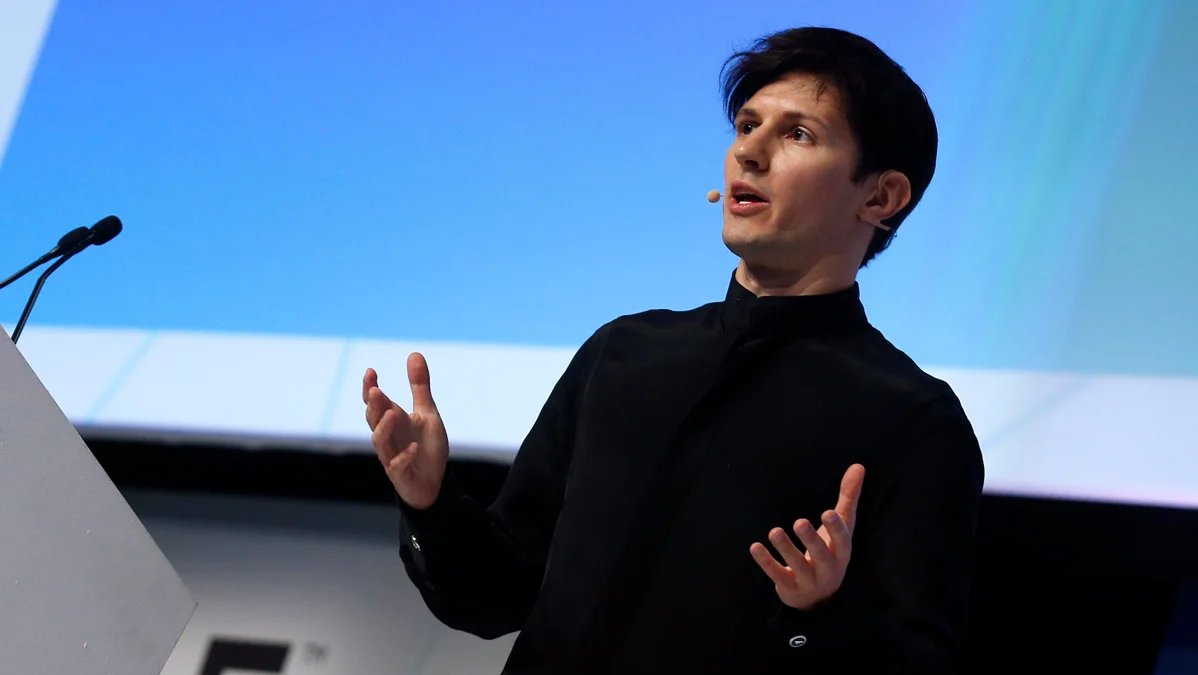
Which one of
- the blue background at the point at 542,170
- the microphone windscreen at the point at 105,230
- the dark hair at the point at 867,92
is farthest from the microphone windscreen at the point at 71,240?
the dark hair at the point at 867,92

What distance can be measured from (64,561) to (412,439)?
33 centimetres

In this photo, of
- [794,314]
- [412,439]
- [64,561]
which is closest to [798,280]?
[794,314]

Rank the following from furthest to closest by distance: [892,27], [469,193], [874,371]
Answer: [469,193] → [892,27] → [874,371]

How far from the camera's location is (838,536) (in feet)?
3.17

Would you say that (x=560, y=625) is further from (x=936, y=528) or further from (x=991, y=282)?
(x=991, y=282)

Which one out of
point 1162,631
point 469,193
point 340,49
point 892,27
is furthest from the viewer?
point 340,49

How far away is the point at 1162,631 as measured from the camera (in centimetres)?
166

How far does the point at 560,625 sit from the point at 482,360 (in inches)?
31.2

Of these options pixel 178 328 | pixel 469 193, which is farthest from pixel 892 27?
pixel 178 328

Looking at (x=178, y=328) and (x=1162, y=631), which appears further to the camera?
(x=178, y=328)

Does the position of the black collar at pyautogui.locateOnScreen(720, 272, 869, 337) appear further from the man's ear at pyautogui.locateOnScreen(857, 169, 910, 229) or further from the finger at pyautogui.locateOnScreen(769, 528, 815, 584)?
the finger at pyautogui.locateOnScreen(769, 528, 815, 584)

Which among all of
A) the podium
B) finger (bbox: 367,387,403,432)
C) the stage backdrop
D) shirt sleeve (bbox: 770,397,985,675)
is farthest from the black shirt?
the stage backdrop

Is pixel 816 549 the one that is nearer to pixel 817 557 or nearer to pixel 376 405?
pixel 817 557

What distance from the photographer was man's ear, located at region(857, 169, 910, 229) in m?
1.27
